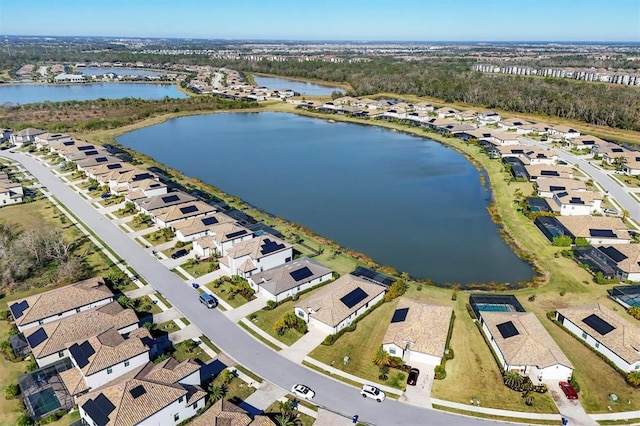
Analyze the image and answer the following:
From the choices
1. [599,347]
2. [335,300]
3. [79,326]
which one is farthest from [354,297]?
[79,326]

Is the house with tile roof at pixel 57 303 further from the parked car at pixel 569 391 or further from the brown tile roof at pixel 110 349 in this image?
the parked car at pixel 569 391

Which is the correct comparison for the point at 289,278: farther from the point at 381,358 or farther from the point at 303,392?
the point at 303,392

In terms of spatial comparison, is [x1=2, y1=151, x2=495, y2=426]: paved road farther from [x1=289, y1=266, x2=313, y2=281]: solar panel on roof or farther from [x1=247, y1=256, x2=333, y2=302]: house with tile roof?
[x1=289, y1=266, x2=313, y2=281]: solar panel on roof

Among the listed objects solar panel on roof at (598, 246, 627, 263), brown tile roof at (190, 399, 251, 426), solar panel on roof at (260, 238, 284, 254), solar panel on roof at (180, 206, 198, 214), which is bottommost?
brown tile roof at (190, 399, 251, 426)

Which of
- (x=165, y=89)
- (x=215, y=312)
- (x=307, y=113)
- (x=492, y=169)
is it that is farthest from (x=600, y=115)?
(x=165, y=89)

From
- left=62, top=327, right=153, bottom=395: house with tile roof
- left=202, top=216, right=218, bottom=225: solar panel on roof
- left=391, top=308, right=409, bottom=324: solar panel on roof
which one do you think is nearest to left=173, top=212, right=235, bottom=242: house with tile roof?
left=202, top=216, right=218, bottom=225: solar panel on roof

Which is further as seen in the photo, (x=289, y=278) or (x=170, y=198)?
(x=170, y=198)
